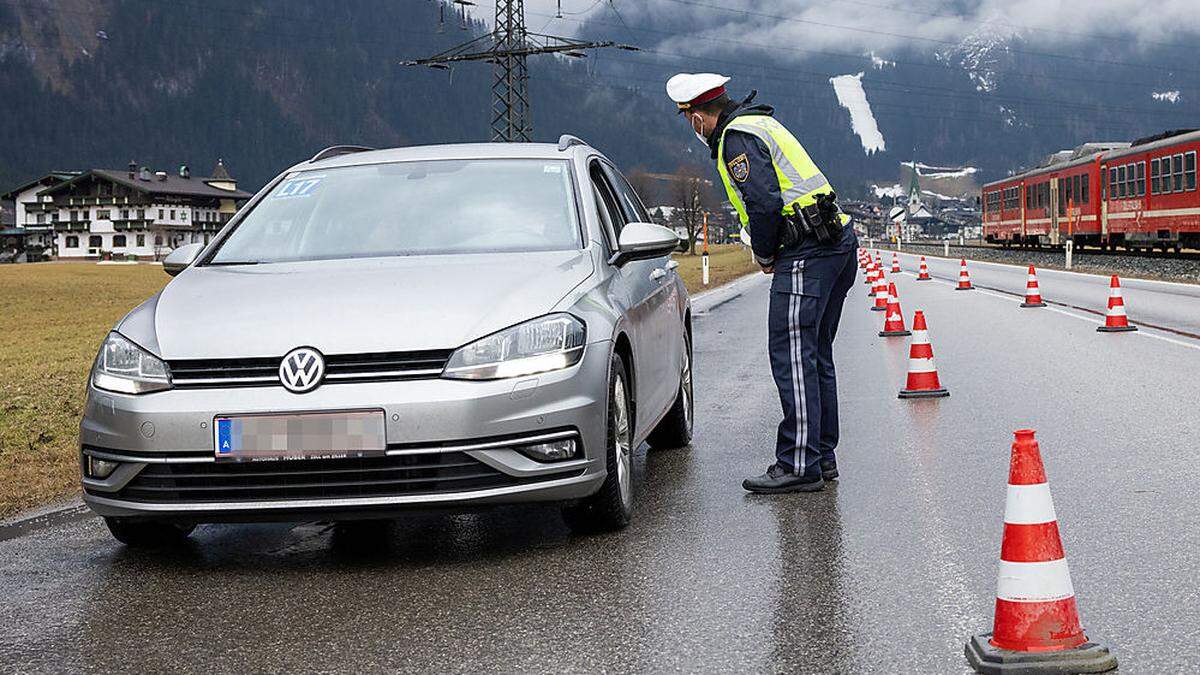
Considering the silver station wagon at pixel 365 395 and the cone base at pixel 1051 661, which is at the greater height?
the silver station wagon at pixel 365 395

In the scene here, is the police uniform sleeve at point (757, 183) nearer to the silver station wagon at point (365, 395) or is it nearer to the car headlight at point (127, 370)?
the silver station wagon at point (365, 395)

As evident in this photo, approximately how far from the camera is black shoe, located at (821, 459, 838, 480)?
6.89 m

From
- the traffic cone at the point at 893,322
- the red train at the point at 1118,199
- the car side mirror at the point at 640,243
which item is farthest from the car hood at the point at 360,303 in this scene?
the red train at the point at 1118,199

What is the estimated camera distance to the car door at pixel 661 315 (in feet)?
22.6

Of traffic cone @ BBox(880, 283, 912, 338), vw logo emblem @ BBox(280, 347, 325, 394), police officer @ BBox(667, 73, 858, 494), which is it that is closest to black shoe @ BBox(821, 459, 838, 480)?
police officer @ BBox(667, 73, 858, 494)

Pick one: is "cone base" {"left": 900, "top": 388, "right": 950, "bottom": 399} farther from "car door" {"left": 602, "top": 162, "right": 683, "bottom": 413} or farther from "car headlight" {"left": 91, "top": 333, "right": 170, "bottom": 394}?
"car headlight" {"left": 91, "top": 333, "right": 170, "bottom": 394}

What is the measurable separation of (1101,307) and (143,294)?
3740 centimetres

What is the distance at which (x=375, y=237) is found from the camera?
6281 mm

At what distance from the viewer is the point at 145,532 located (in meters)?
5.63

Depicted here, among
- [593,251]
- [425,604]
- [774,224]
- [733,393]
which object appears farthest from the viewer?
[733,393]

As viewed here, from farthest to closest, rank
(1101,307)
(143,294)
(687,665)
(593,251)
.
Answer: (143,294)
(1101,307)
(593,251)
(687,665)

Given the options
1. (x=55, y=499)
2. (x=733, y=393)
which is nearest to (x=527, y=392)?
(x=55, y=499)

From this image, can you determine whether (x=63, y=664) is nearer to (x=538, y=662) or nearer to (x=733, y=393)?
(x=538, y=662)

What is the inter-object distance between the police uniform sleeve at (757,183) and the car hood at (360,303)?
961mm
